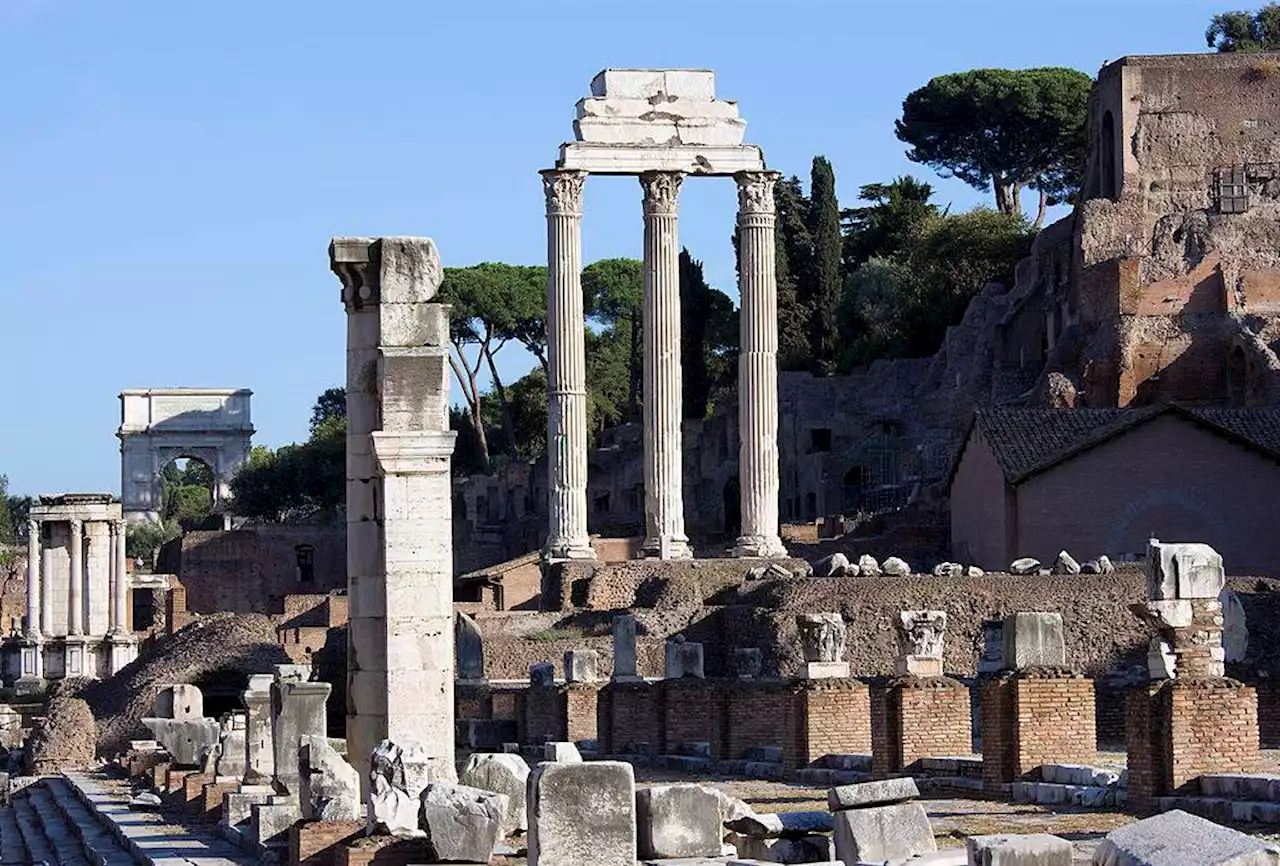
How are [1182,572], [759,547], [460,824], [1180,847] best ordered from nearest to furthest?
1. [1180,847]
2. [460,824]
3. [1182,572]
4. [759,547]

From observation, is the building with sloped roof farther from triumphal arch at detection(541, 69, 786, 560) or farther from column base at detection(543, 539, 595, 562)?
column base at detection(543, 539, 595, 562)

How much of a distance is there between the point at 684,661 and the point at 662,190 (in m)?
21.5

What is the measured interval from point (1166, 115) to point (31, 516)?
25.7 meters

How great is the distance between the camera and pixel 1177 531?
50.2 m

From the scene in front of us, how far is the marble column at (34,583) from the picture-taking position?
65.6m

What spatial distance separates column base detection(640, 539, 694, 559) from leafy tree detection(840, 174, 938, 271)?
92.4ft

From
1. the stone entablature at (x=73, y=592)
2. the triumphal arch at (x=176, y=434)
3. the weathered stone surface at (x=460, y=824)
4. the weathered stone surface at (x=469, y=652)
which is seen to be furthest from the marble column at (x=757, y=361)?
the triumphal arch at (x=176, y=434)

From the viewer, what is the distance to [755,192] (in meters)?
56.6

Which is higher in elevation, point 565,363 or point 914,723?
point 565,363

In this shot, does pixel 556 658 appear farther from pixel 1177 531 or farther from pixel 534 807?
pixel 534 807

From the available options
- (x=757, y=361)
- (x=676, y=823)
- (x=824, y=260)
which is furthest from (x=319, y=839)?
(x=824, y=260)

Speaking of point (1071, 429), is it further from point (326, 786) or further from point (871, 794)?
point (871, 794)

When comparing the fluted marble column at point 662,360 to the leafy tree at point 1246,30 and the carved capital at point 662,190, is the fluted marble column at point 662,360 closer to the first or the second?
the carved capital at point 662,190

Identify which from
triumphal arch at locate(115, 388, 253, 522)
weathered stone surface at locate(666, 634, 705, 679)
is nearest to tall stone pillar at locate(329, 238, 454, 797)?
weathered stone surface at locate(666, 634, 705, 679)
